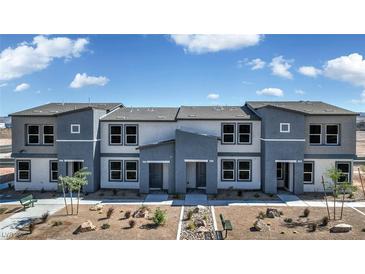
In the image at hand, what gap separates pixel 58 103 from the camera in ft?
83.6

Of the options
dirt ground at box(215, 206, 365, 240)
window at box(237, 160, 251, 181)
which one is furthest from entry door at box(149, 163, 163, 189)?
dirt ground at box(215, 206, 365, 240)

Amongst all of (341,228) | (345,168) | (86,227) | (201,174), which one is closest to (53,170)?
(86,227)

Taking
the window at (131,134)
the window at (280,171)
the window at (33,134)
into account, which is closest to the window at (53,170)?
the window at (33,134)

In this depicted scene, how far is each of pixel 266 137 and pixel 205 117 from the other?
15.3ft

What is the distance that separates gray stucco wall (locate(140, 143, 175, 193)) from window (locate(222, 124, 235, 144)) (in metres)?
4.04

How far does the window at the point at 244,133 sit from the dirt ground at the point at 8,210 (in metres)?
15.1

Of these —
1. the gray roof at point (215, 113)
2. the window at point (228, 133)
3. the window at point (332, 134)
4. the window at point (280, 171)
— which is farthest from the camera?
the window at point (280, 171)

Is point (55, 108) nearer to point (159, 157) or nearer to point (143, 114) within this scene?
point (143, 114)

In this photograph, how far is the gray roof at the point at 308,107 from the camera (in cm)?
2006

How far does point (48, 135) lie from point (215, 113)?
512 inches

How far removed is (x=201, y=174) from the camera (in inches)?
836

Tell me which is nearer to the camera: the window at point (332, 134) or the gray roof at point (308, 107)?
the gray roof at point (308, 107)

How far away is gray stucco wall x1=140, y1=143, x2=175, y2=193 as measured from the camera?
19688mm

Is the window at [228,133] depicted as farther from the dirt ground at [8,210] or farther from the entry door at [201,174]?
the dirt ground at [8,210]
